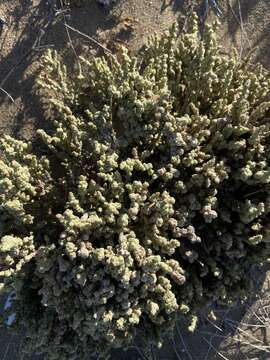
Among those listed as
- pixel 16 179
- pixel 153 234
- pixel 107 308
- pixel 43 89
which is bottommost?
pixel 107 308

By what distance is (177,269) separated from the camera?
12.1ft

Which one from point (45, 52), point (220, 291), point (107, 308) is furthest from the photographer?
point (45, 52)

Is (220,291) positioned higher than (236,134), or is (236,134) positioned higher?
Answer: (236,134)

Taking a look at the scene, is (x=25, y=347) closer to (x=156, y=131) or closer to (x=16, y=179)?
(x=16, y=179)

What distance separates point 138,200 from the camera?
361 centimetres

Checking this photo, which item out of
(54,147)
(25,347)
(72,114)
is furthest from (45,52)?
(25,347)

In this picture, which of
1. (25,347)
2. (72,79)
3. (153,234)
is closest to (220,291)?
(153,234)

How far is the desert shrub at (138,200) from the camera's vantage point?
359cm

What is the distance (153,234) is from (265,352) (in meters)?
2.15

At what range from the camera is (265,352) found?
4.93 metres

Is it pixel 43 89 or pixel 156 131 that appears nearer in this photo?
pixel 156 131

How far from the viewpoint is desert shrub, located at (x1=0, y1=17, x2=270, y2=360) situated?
11.8 feet

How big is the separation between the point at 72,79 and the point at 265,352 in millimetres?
3224

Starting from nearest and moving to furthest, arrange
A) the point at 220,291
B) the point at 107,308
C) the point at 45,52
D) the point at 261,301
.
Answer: the point at 107,308 < the point at 220,291 < the point at 45,52 < the point at 261,301
